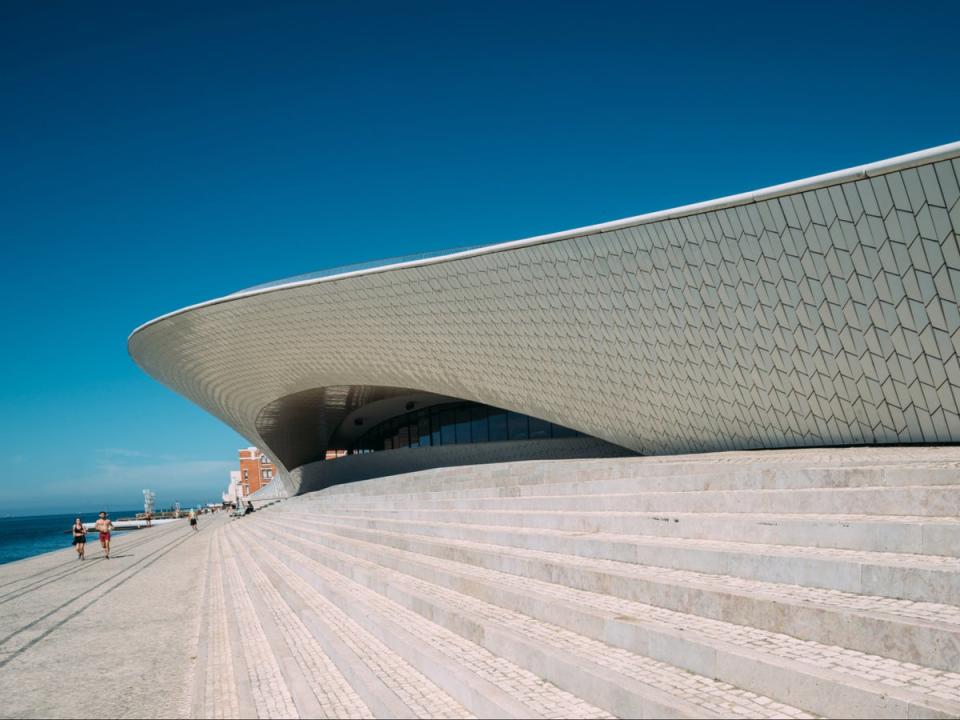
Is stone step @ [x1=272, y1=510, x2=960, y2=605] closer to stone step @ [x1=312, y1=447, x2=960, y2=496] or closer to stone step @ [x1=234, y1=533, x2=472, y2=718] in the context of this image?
stone step @ [x1=312, y1=447, x2=960, y2=496]

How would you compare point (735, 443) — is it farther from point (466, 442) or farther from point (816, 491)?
point (466, 442)

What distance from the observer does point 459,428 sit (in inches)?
1121

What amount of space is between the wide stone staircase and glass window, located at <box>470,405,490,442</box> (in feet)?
61.8

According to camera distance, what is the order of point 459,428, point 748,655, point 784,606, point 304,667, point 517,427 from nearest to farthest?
point 748,655, point 784,606, point 304,667, point 517,427, point 459,428

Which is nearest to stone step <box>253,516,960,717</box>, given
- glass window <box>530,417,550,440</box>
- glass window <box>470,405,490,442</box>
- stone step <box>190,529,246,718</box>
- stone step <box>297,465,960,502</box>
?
stone step <box>190,529,246,718</box>

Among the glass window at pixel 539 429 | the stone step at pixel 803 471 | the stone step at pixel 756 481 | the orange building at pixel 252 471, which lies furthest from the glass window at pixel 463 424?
the orange building at pixel 252 471

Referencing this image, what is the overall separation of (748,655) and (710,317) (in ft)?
28.4

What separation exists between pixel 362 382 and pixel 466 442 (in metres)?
6.06

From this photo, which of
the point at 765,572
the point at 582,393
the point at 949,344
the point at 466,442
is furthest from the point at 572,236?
the point at 466,442

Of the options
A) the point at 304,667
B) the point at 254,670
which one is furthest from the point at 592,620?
the point at 254,670

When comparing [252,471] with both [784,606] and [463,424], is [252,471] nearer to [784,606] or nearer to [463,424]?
[463,424]

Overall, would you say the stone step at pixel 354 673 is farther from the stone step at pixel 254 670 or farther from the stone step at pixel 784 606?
the stone step at pixel 784 606

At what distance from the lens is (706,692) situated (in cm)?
311

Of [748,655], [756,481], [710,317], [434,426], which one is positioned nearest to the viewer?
[748,655]
